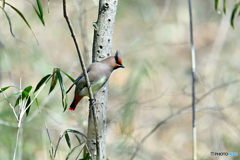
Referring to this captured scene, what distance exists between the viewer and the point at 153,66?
20.0 feet

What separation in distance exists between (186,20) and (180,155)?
3197 mm

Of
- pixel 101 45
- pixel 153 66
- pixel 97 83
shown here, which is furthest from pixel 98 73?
pixel 153 66

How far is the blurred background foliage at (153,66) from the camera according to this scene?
191 inches

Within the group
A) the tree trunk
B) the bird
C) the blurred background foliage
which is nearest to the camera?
the tree trunk

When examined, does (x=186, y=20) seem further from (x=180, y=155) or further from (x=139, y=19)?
(x=180, y=155)

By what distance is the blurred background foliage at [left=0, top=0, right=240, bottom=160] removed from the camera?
4.85 m

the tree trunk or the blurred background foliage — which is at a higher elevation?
the blurred background foliage

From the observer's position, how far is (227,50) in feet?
22.4

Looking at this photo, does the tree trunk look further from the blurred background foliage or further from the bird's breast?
the blurred background foliage

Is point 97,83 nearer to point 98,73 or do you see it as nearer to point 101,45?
point 98,73

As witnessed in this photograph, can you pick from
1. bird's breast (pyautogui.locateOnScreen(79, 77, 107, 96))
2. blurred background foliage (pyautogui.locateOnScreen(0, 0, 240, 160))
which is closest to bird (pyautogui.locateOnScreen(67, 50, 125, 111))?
bird's breast (pyautogui.locateOnScreen(79, 77, 107, 96))

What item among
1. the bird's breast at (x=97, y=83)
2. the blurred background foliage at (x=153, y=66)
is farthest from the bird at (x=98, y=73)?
the blurred background foliage at (x=153, y=66)

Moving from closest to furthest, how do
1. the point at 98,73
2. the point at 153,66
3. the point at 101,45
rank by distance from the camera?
1. the point at 101,45
2. the point at 98,73
3. the point at 153,66

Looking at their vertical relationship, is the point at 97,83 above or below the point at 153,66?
below
